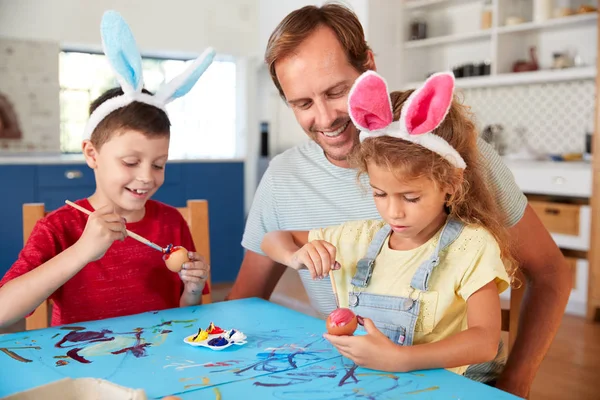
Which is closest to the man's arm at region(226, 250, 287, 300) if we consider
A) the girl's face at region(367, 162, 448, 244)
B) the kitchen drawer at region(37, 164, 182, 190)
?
the girl's face at region(367, 162, 448, 244)

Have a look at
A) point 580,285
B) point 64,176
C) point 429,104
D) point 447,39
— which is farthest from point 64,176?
point 429,104

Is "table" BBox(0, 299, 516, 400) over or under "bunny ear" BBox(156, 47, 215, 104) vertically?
under

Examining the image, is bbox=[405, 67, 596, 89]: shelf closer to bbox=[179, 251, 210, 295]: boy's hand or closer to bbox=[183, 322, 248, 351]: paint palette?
bbox=[179, 251, 210, 295]: boy's hand

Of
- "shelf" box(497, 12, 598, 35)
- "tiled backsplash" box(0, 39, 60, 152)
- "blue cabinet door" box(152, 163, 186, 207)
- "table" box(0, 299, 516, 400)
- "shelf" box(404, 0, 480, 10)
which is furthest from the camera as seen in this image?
"shelf" box(404, 0, 480, 10)

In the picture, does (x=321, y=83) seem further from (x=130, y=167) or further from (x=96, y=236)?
(x=96, y=236)

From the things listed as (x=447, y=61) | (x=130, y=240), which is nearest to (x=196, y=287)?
(x=130, y=240)

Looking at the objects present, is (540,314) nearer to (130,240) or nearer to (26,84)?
(130,240)

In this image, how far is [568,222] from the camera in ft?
13.6

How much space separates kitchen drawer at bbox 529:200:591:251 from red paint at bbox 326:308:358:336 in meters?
3.19

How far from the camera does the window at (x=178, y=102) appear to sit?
5.40m

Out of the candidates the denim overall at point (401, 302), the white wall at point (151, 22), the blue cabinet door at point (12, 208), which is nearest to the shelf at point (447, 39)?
the white wall at point (151, 22)

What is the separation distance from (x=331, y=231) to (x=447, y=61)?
14.4ft

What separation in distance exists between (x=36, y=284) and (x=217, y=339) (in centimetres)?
44

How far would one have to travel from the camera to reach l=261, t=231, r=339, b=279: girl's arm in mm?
1308
